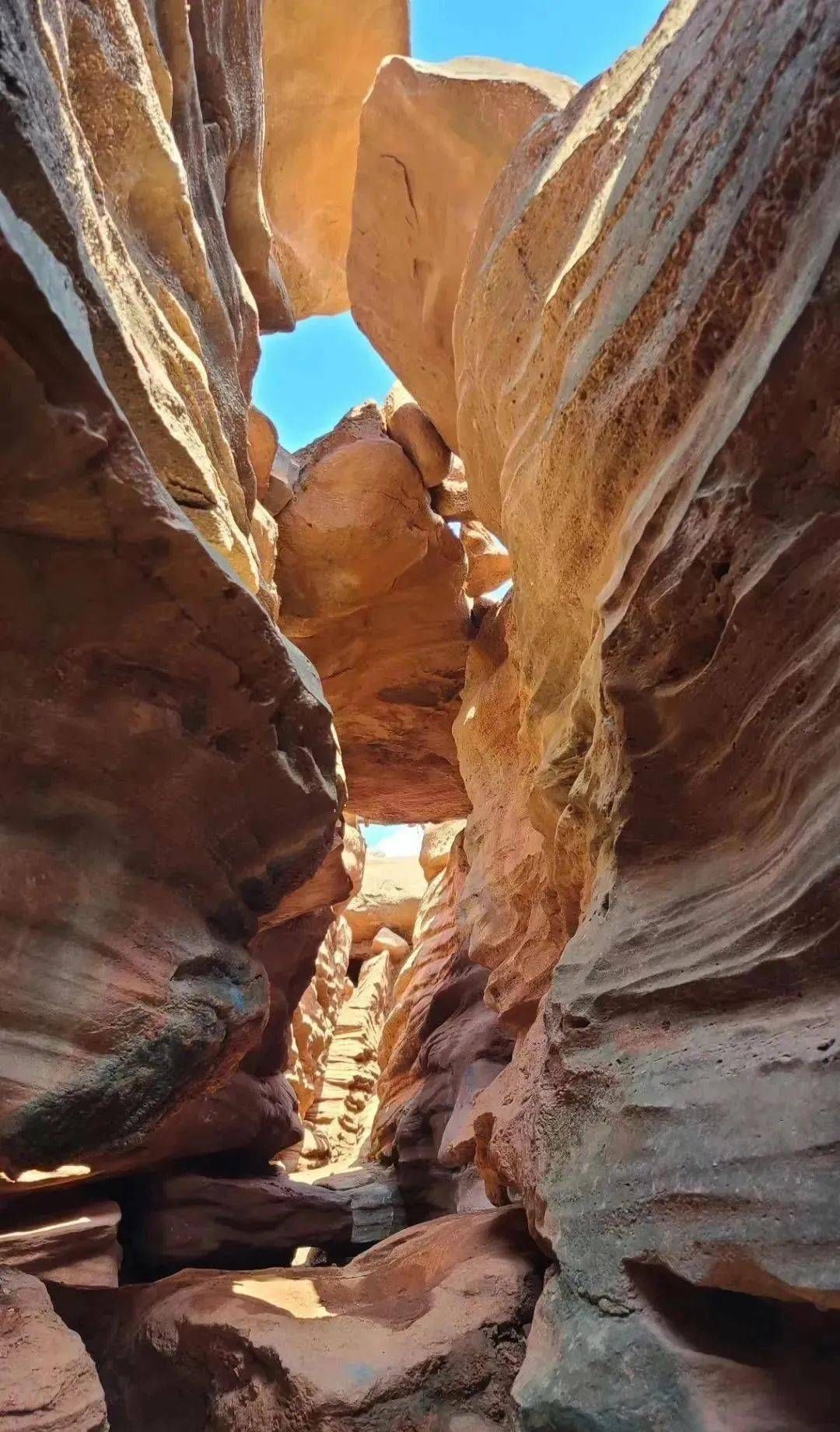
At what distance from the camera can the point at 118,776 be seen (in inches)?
137

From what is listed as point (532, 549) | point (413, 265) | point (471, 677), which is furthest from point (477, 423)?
point (471, 677)

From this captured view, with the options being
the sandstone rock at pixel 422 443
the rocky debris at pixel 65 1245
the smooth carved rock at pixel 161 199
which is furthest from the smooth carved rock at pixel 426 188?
the rocky debris at pixel 65 1245

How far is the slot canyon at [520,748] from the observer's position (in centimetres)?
241

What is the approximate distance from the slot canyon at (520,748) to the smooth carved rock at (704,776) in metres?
0.01

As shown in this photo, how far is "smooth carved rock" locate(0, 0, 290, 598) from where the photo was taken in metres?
2.47

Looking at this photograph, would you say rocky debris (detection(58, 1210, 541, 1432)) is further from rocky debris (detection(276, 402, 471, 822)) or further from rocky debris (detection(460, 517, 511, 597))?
rocky debris (detection(460, 517, 511, 597))

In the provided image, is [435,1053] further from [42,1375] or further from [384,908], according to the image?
[384,908]

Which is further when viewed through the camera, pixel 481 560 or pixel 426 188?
pixel 481 560

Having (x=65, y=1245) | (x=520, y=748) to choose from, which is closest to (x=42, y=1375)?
Result: (x=65, y=1245)

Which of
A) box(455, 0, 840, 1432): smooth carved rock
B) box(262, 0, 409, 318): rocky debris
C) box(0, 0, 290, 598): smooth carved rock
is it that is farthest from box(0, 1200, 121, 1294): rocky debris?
box(262, 0, 409, 318): rocky debris

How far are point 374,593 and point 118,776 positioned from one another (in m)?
4.35

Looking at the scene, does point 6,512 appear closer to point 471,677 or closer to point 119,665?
point 119,665

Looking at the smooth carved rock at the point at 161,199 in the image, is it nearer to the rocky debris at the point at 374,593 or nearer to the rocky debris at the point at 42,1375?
the rocky debris at the point at 374,593

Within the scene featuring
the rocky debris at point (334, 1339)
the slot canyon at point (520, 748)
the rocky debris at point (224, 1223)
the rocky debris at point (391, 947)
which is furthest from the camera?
the rocky debris at point (391, 947)
